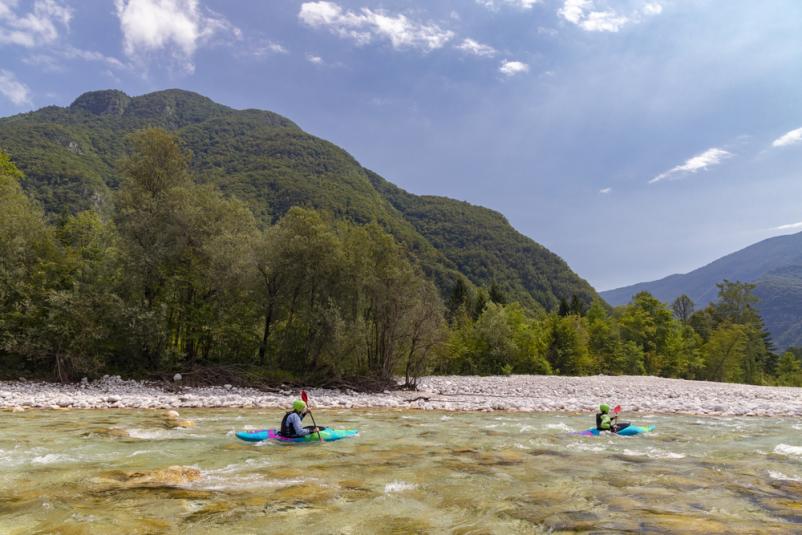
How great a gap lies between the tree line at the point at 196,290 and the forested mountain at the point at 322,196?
73.9 m

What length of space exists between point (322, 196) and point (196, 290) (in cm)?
11543

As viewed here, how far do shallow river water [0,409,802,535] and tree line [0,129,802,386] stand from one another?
9310mm

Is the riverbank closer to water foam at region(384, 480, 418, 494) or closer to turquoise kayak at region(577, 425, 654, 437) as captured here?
turquoise kayak at region(577, 425, 654, 437)

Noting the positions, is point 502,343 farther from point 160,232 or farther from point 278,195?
point 278,195

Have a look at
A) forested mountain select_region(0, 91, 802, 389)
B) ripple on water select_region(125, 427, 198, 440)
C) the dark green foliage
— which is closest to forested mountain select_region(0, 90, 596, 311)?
the dark green foliage

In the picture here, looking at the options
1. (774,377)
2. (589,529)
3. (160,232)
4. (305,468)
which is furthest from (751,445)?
(774,377)

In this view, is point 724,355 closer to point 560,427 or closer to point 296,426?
point 560,427

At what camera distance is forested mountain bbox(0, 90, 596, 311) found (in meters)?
110

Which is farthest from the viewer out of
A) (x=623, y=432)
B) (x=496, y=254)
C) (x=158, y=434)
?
(x=496, y=254)

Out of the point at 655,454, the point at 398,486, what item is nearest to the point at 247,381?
the point at 398,486

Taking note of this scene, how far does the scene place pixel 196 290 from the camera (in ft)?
84.7

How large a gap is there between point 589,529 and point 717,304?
91020mm

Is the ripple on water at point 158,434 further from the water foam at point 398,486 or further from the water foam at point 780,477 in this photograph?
the water foam at point 780,477

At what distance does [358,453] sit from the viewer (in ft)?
35.9
